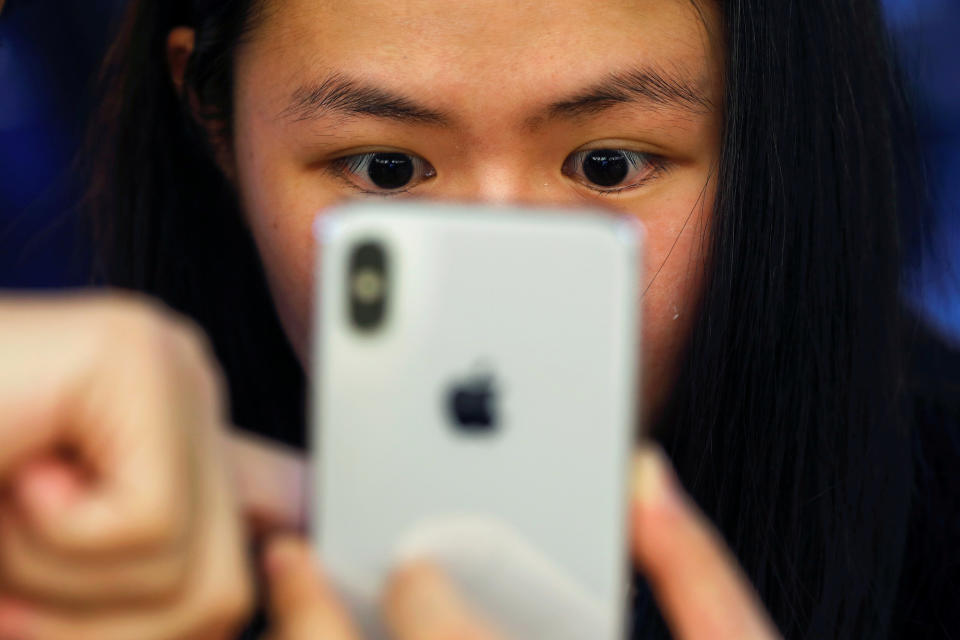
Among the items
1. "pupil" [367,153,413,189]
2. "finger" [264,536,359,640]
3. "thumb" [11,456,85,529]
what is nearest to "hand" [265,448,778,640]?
"finger" [264,536,359,640]

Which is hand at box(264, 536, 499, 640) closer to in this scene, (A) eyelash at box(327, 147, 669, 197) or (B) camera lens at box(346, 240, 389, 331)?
(B) camera lens at box(346, 240, 389, 331)

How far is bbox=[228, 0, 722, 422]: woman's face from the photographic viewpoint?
3.15 ft

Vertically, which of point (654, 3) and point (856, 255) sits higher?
point (654, 3)

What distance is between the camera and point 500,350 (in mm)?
572

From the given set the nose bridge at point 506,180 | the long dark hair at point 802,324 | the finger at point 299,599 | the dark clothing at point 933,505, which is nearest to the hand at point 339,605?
the finger at point 299,599

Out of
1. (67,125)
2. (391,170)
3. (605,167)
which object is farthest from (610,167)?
(67,125)


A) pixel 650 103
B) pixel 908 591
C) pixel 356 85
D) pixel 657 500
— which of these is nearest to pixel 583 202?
pixel 650 103

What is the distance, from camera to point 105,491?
0.48 m

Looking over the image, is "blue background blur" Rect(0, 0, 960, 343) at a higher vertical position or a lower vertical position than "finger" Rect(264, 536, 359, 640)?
lower

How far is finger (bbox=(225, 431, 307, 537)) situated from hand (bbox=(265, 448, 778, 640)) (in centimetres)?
2

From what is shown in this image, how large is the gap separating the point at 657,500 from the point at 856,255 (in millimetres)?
675

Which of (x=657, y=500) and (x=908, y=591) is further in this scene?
(x=908, y=591)

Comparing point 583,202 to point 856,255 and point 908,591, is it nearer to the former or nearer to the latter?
point 856,255

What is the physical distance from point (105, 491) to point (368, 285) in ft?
0.59
